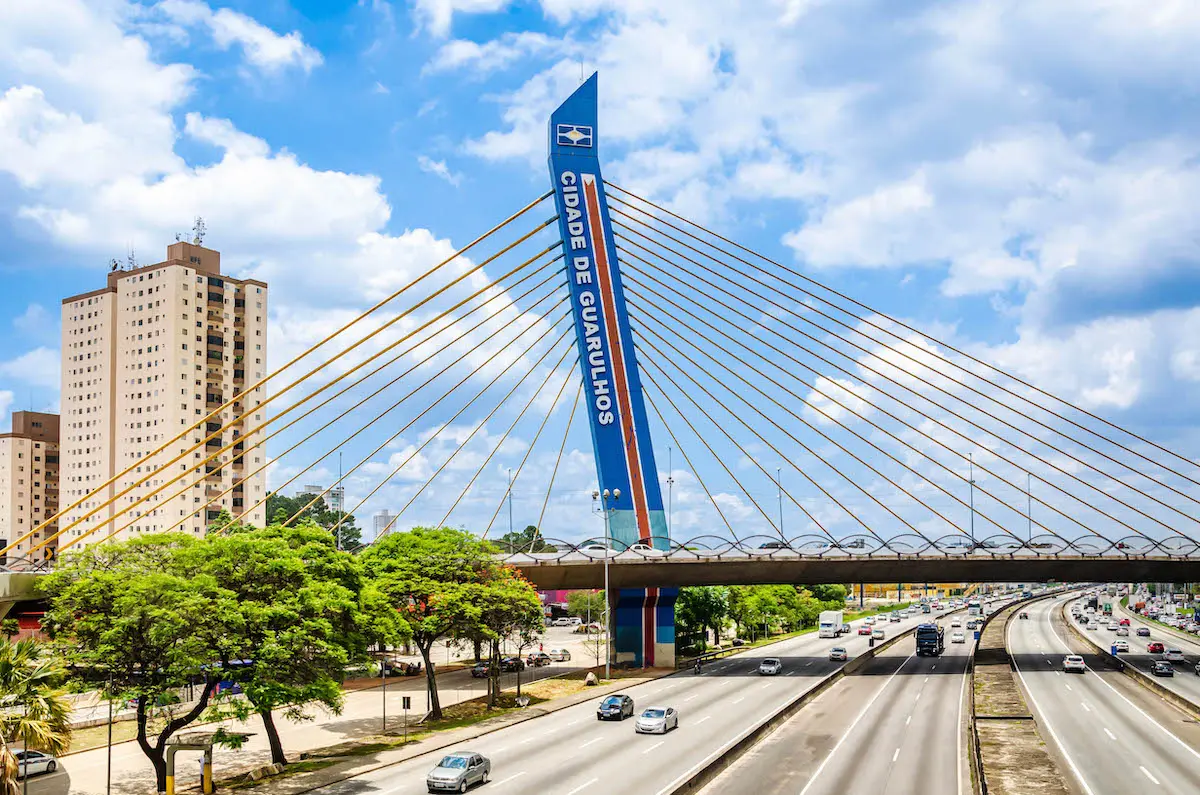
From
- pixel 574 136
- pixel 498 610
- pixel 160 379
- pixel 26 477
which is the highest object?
pixel 574 136

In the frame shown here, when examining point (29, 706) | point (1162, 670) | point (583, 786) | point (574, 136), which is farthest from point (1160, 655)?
point (29, 706)

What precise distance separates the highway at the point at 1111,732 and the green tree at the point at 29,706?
34.0 meters

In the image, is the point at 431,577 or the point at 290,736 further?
the point at 431,577

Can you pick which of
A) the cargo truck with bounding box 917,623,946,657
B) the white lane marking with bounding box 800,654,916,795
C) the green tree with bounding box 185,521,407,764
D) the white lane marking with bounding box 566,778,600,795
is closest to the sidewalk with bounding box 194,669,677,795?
the green tree with bounding box 185,521,407,764

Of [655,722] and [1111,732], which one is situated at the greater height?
[655,722]

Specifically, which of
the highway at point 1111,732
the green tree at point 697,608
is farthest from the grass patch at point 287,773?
the green tree at point 697,608

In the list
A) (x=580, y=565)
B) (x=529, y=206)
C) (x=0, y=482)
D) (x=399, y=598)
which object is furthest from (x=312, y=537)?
(x=0, y=482)

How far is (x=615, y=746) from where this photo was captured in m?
46.5

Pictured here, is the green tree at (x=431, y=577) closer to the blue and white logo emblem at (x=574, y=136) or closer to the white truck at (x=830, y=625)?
the blue and white logo emblem at (x=574, y=136)

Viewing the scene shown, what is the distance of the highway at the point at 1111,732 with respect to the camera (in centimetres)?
3969

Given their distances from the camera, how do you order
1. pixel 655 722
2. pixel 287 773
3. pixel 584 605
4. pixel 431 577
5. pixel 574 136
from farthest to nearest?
1. pixel 584 605
2. pixel 574 136
3. pixel 431 577
4. pixel 655 722
5. pixel 287 773

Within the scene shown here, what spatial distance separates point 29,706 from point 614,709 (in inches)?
1156

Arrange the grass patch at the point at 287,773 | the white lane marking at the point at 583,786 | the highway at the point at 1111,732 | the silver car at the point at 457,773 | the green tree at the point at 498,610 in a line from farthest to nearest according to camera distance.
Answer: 1. the green tree at the point at 498,610
2. the grass patch at the point at 287,773
3. the highway at the point at 1111,732
4. the white lane marking at the point at 583,786
5. the silver car at the point at 457,773

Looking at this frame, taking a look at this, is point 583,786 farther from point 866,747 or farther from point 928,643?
point 928,643
